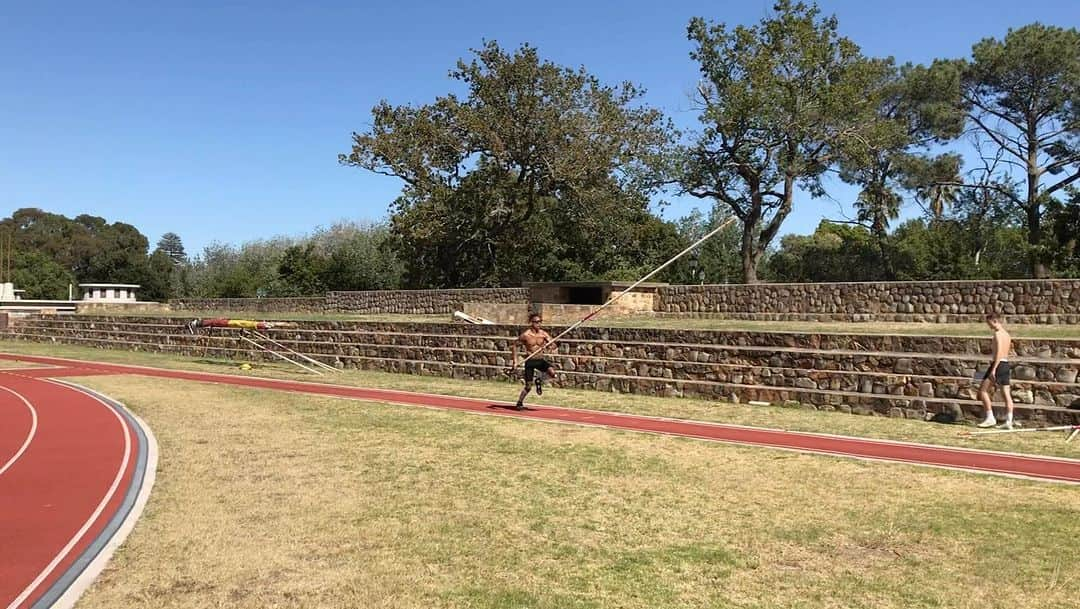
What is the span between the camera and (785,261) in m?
53.3

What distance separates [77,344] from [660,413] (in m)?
28.7

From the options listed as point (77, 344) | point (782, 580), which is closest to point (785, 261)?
point (77, 344)

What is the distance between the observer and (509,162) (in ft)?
127

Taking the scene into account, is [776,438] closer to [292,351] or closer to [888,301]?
[888,301]

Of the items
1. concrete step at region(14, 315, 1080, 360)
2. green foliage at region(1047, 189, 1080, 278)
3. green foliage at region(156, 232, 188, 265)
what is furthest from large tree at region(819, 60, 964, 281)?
green foliage at region(156, 232, 188, 265)

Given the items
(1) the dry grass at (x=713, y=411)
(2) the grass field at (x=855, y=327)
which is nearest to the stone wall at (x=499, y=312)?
(2) the grass field at (x=855, y=327)

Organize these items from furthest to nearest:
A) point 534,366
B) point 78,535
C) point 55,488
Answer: point 534,366 → point 55,488 → point 78,535

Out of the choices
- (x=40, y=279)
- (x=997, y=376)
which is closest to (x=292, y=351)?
(x=997, y=376)

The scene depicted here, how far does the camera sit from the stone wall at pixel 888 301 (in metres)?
18.0

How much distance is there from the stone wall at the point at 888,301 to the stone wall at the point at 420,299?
6566mm

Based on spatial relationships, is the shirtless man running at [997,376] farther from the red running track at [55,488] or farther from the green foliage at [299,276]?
the green foliage at [299,276]

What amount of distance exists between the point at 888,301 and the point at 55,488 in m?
18.3

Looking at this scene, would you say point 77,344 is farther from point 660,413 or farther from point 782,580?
point 782,580

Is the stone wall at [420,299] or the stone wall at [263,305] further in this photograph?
the stone wall at [263,305]
